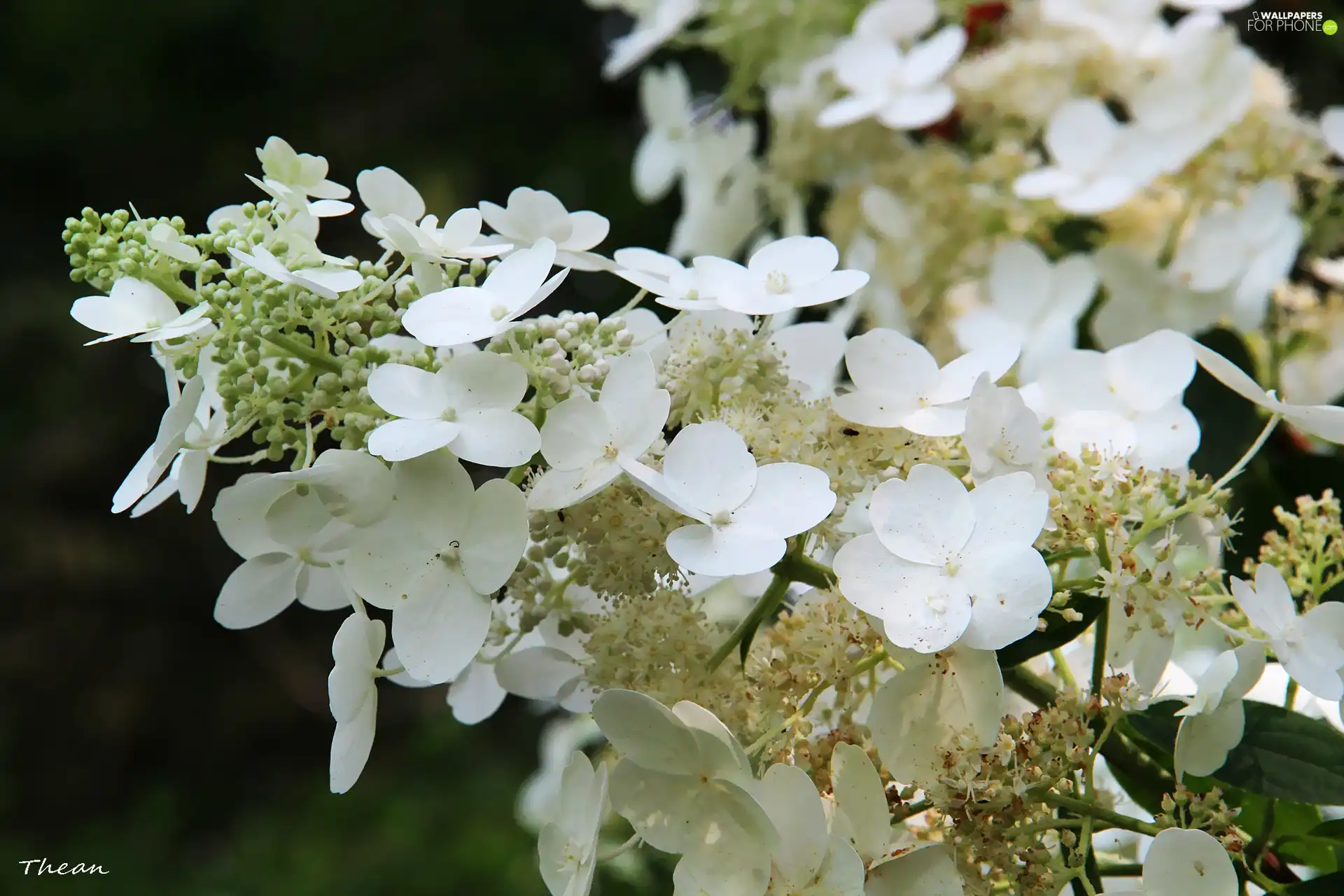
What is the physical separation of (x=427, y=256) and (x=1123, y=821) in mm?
292

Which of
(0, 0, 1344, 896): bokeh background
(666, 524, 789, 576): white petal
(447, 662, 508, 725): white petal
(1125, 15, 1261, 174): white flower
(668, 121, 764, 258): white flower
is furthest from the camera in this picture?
(0, 0, 1344, 896): bokeh background

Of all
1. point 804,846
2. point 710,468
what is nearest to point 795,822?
point 804,846

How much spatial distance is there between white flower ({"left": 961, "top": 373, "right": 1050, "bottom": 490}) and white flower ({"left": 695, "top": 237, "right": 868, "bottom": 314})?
0.20 feet

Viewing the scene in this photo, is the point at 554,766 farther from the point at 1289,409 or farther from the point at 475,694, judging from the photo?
the point at 1289,409

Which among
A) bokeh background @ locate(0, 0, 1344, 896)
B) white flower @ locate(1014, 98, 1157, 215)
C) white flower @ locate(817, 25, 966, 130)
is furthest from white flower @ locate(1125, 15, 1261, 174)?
bokeh background @ locate(0, 0, 1344, 896)

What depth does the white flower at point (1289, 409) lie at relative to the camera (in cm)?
40

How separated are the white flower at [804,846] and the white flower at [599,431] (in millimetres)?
106

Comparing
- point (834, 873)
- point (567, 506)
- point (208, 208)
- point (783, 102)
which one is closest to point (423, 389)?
point (567, 506)

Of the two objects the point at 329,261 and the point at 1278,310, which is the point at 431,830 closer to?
the point at 1278,310

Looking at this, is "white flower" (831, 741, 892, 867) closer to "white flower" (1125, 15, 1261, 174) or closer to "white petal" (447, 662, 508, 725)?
"white petal" (447, 662, 508, 725)

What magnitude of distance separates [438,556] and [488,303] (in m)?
0.08

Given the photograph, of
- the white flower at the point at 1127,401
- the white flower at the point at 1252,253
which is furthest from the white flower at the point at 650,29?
the white flower at the point at 1127,401

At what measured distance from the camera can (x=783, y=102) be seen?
84 cm

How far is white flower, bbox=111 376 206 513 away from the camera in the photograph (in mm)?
365
